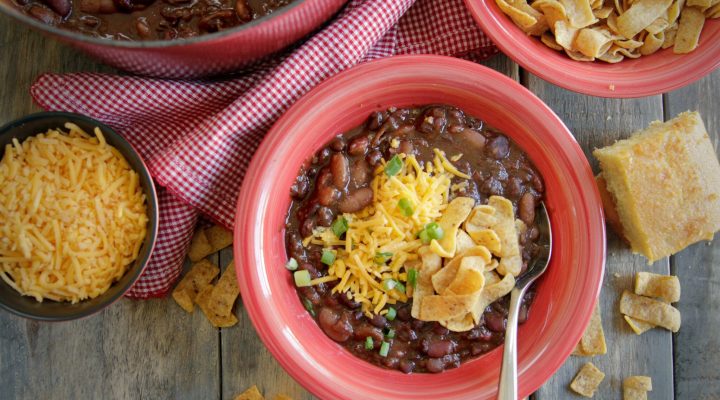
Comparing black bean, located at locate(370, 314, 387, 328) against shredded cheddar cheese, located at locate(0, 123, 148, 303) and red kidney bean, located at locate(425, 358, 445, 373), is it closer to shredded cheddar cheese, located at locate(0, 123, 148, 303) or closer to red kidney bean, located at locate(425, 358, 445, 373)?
red kidney bean, located at locate(425, 358, 445, 373)

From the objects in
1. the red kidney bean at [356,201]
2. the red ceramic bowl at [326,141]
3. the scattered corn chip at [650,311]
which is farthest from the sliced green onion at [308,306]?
the scattered corn chip at [650,311]

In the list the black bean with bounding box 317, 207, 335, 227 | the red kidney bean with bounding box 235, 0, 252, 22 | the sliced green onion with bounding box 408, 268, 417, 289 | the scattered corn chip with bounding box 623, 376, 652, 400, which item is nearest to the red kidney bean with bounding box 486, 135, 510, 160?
the sliced green onion with bounding box 408, 268, 417, 289

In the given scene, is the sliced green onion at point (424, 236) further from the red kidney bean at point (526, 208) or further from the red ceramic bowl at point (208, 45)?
the red ceramic bowl at point (208, 45)

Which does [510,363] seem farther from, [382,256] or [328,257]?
[328,257]

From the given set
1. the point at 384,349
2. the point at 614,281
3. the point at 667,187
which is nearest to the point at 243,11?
the point at 384,349

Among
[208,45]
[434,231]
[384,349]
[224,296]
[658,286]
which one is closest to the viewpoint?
[208,45]

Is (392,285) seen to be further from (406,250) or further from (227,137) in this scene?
(227,137)

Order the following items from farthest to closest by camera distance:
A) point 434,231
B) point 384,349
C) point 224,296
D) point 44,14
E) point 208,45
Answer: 1. point 224,296
2. point 384,349
3. point 434,231
4. point 44,14
5. point 208,45
